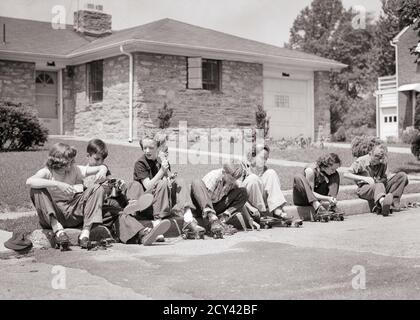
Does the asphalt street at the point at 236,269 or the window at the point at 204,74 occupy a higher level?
the window at the point at 204,74

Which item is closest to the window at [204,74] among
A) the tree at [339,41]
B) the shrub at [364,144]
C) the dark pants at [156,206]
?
the shrub at [364,144]

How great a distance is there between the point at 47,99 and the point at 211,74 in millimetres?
6304

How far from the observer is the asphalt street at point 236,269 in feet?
14.5

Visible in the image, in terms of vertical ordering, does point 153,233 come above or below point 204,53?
below

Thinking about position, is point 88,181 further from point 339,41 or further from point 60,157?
point 339,41

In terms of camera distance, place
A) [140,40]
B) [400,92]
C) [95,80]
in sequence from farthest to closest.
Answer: [400,92] < [95,80] < [140,40]

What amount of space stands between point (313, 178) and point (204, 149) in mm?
9846

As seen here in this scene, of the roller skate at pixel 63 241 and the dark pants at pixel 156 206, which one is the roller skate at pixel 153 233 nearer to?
the dark pants at pixel 156 206

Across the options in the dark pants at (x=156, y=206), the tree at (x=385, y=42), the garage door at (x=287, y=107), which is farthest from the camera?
the tree at (x=385, y=42)

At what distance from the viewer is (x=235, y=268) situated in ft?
17.3

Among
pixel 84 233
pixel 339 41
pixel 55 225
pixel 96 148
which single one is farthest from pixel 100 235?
pixel 339 41

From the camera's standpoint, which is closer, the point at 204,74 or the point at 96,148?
the point at 96,148

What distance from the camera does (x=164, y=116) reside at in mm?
19812

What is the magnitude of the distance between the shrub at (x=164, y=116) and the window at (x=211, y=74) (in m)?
2.24
